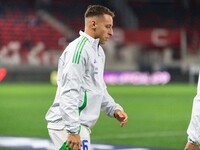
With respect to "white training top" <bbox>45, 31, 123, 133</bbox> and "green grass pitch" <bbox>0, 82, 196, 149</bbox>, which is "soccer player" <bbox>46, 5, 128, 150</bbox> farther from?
"green grass pitch" <bbox>0, 82, 196, 149</bbox>

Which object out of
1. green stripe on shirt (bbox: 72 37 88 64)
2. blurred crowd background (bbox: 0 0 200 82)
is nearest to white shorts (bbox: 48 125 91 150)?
green stripe on shirt (bbox: 72 37 88 64)

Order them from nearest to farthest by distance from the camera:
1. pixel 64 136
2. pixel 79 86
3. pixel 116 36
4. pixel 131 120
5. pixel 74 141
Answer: pixel 74 141, pixel 79 86, pixel 64 136, pixel 131 120, pixel 116 36

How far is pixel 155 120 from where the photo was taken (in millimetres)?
14562

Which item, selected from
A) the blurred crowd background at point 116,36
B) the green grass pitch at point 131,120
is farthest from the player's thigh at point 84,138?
the blurred crowd background at point 116,36

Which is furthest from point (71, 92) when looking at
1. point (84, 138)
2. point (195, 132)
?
point (195, 132)

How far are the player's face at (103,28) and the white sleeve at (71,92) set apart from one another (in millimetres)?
281

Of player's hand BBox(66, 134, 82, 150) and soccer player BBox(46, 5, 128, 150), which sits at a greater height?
soccer player BBox(46, 5, 128, 150)

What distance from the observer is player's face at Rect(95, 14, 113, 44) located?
478 centimetres

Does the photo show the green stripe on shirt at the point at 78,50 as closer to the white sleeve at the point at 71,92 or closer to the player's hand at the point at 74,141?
the white sleeve at the point at 71,92

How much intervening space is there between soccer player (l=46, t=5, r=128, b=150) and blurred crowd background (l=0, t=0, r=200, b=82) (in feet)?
86.0

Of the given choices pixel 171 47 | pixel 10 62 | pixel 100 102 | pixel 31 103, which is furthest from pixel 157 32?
pixel 100 102

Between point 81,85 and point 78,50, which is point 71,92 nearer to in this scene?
point 81,85

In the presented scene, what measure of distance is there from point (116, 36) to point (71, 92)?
3010cm

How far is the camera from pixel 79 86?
4.60m
